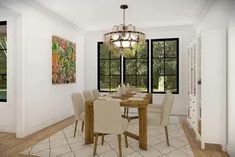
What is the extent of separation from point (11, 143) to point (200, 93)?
3549mm

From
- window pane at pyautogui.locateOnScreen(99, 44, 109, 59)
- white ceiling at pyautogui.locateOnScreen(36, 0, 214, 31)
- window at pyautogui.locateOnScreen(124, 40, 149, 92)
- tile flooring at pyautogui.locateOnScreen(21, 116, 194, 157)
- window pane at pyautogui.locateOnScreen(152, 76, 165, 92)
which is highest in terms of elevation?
white ceiling at pyautogui.locateOnScreen(36, 0, 214, 31)

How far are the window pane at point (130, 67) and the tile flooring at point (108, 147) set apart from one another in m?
2.79

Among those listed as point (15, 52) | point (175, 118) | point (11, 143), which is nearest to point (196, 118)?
point (175, 118)

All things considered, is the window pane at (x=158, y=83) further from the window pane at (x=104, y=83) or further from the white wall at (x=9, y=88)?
the white wall at (x=9, y=88)

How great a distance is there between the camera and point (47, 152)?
326 centimetres

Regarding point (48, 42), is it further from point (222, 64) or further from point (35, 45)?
point (222, 64)

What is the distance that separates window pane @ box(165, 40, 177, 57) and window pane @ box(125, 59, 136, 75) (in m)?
1.08

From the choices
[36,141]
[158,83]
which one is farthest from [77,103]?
[158,83]

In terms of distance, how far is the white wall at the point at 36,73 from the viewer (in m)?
4.00

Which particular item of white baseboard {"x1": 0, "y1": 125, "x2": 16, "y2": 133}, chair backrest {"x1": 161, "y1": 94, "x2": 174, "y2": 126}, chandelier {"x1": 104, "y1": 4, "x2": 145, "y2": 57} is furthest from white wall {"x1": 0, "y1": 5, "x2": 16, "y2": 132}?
chair backrest {"x1": 161, "y1": 94, "x2": 174, "y2": 126}

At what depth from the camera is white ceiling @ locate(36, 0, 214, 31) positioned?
430 cm

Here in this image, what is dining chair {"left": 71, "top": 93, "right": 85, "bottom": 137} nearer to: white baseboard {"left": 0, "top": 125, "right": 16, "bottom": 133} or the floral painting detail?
the floral painting detail

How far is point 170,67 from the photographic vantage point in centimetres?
650

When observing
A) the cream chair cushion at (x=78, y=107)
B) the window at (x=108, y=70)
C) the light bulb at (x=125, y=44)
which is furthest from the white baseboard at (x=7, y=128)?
the window at (x=108, y=70)
